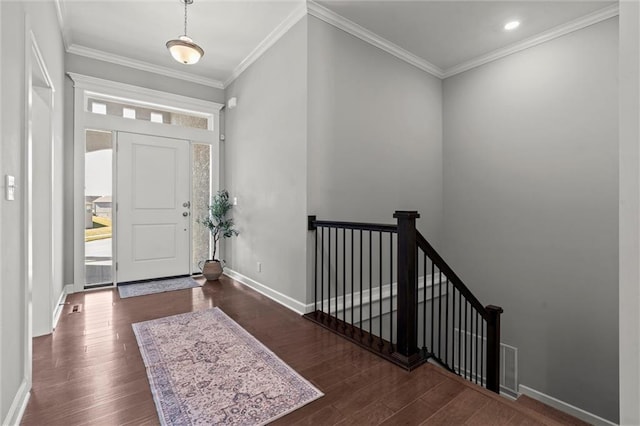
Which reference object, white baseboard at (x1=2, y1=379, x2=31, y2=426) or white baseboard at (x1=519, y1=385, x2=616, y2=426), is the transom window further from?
white baseboard at (x1=519, y1=385, x2=616, y2=426)

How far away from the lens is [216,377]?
6.61 feet

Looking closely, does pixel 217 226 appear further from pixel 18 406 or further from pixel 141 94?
pixel 18 406

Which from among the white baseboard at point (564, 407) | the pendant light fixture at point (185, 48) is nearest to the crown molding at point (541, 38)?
the pendant light fixture at point (185, 48)

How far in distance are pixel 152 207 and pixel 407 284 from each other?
3.91 metres

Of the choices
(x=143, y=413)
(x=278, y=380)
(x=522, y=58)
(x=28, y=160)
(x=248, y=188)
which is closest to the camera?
(x=143, y=413)

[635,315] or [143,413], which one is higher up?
[635,315]

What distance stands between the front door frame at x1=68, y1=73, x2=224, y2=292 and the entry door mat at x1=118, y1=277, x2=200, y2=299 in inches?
23.1

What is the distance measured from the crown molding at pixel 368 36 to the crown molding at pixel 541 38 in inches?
14.1

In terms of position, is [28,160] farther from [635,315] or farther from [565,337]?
[565,337]

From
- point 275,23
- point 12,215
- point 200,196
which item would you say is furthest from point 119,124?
point 12,215

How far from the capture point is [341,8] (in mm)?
3207

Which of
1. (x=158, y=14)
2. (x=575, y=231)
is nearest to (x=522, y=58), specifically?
(x=575, y=231)

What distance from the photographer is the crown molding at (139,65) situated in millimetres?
3975

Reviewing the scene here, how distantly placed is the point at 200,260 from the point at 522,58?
536cm
